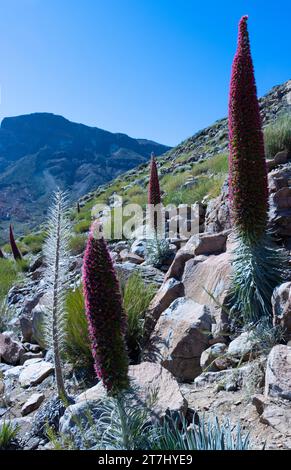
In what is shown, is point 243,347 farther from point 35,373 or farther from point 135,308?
point 35,373

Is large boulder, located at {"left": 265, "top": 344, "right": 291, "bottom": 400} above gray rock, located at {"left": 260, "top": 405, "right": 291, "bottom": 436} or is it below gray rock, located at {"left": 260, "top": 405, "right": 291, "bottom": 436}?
above

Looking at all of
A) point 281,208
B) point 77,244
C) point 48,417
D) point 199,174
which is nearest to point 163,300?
point 281,208

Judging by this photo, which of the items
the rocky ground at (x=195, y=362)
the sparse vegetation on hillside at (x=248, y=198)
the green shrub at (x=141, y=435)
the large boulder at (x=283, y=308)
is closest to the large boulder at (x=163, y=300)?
the rocky ground at (x=195, y=362)

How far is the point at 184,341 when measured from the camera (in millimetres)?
3824

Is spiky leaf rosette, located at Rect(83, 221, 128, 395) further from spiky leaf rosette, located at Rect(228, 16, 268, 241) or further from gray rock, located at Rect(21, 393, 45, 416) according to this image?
spiky leaf rosette, located at Rect(228, 16, 268, 241)

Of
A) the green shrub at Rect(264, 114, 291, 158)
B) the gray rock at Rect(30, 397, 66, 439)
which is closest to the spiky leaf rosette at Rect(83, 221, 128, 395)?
the gray rock at Rect(30, 397, 66, 439)

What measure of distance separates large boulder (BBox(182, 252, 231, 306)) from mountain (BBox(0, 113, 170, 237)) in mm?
75780

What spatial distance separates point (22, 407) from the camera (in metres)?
3.85

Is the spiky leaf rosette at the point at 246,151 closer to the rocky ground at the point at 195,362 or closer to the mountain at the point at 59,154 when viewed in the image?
the rocky ground at the point at 195,362

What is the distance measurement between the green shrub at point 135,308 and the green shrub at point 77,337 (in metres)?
0.46

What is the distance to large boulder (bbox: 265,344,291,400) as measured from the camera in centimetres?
263

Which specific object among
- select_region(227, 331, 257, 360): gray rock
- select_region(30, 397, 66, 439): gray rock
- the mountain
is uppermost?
the mountain

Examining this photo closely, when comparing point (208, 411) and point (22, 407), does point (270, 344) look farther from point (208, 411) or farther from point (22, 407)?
point (22, 407)

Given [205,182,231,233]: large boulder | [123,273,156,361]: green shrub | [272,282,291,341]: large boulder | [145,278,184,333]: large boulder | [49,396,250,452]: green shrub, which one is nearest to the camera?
[49,396,250,452]: green shrub
